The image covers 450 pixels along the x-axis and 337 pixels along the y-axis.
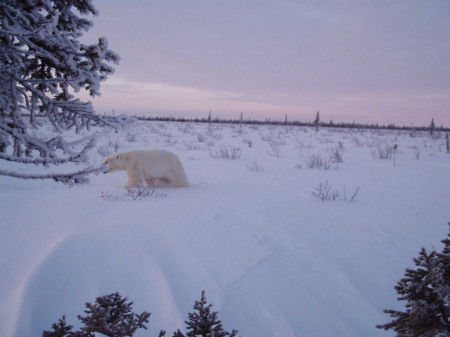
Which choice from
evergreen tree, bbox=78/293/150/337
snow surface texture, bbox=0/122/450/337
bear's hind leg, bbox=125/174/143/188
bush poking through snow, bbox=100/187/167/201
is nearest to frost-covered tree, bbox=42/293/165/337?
evergreen tree, bbox=78/293/150/337

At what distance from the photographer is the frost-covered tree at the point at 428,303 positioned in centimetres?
90

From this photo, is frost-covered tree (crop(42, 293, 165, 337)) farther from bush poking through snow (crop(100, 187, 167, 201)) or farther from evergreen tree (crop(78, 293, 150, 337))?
bush poking through snow (crop(100, 187, 167, 201))

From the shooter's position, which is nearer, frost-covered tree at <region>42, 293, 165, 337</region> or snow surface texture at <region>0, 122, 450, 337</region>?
frost-covered tree at <region>42, 293, 165, 337</region>

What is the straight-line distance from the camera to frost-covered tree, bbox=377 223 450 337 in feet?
2.96

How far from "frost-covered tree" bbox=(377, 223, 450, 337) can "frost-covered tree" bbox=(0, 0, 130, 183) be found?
1.60m

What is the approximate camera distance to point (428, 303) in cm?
95

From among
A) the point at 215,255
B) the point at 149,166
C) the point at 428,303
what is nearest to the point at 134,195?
the point at 149,166

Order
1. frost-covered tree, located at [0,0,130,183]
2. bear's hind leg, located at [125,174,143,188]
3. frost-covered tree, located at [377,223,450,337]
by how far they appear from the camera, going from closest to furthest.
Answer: frost-covered tree, located at [377,223,450,337] → frost-covered tree, located at [0,0,130,183] → bear's hind leg, located at [125,174,143,188]

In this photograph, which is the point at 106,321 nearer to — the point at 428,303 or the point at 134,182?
the point at 428,303

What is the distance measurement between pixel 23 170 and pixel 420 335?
20.0 ft

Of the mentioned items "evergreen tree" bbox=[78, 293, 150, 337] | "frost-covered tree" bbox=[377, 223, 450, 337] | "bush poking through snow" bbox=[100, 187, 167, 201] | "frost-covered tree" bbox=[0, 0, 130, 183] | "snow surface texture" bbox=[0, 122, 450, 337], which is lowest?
"snow surface texture" bbox=[0, 122, 450, 337]

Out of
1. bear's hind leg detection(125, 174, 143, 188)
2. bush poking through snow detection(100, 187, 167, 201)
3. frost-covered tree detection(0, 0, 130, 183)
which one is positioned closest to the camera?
frost-covered tree detection(0, 0, 130, 183)

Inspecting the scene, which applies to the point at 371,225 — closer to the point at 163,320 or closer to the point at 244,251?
the point at 244,251

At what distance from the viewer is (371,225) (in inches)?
122
